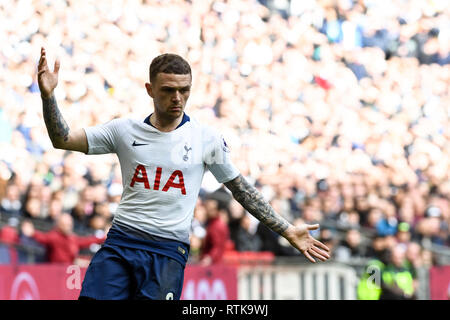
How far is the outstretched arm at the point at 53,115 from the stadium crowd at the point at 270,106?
558 cm

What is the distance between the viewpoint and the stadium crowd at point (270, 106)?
13.2m

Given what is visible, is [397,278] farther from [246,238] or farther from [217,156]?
[217,156]

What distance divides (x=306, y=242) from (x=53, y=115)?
181cm

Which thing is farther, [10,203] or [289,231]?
[10,203]

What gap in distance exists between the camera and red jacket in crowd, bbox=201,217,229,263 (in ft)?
37.8

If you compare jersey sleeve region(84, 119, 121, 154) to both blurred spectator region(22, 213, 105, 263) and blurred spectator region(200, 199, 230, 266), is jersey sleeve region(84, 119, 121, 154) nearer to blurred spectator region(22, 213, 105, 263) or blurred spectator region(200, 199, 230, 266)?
blurred spectator region(22, 213, 105, 263)

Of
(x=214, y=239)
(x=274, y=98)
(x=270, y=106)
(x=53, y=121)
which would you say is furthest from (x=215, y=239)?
(x=274, y=98)

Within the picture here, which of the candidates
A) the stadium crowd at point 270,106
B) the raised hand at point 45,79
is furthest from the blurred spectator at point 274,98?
the raised hand at point 45,79

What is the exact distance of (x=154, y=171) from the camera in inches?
208

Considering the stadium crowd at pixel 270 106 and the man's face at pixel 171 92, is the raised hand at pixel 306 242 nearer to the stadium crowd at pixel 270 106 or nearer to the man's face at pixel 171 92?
the man's face at pixel 171 92

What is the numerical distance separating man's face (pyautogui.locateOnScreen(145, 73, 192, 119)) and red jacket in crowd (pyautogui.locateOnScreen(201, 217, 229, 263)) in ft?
20.7

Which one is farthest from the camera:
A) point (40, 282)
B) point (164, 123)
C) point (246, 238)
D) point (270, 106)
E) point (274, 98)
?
point (274, 98)

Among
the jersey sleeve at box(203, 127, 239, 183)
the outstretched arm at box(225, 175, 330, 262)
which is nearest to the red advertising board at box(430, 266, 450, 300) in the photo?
the outstretched arm at box(225, 175, 330, 262)
